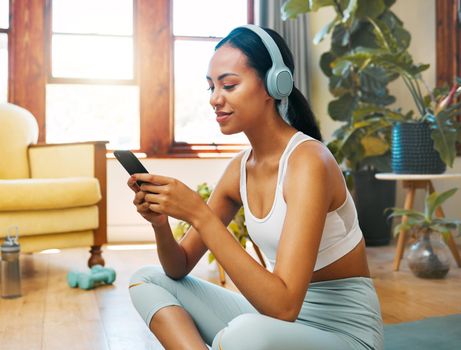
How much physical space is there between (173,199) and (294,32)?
12.2ft

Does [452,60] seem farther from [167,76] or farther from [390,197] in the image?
[167,76]

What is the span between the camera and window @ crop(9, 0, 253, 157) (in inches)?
172

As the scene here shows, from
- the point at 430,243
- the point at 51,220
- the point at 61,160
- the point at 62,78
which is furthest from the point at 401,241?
the point at 62,78

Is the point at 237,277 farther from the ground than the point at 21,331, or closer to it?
farther from the ground

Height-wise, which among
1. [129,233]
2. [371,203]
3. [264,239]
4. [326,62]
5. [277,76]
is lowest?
[129,233]

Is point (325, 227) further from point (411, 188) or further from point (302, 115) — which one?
point (411, 188)

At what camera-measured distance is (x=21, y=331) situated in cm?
202

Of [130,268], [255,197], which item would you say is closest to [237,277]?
[255,197]

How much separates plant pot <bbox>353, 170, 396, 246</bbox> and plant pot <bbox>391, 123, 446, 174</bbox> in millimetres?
860

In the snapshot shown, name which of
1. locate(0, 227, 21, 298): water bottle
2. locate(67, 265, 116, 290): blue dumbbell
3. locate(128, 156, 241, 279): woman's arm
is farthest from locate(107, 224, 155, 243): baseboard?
locate(128, 156, 241, 279): woman's arm

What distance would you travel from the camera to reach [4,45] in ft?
14.2

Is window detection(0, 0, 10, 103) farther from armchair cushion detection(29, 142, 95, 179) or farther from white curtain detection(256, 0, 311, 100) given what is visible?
white curtain detection(256, 0, 311, 100)

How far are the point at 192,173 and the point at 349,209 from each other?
3410mm

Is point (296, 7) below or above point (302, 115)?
above
